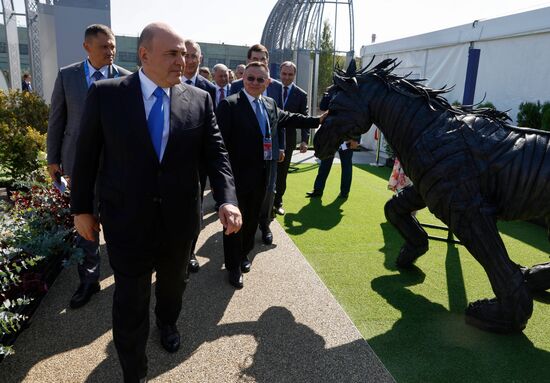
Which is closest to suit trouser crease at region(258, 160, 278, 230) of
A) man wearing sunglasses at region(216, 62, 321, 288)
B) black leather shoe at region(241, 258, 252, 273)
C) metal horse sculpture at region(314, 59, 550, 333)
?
man wearing sunglasses at region(216, 62, 321, 288)

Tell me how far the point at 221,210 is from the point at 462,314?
2333 millimetres

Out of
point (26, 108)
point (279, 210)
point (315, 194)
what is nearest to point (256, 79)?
point (279, 210)

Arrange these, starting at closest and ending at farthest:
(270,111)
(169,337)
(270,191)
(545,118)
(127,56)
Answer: (169,337) → (270,111) → (270,191) → (545,118) → (127,56)

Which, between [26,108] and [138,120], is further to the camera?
[26,108]

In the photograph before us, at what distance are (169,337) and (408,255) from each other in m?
2.42

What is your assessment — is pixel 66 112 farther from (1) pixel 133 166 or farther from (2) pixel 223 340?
(2) pixel 223 340

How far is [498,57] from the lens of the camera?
7391mm

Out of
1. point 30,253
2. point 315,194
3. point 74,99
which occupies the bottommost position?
point 315,194

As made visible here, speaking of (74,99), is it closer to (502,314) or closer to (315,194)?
(502,314)

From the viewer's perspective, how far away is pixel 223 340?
2871 mm

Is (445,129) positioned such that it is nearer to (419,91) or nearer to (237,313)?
(419,91)

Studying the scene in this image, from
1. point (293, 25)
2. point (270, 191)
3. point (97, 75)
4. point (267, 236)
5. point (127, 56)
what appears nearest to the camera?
point (97, 75)

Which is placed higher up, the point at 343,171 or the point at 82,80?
the point at 82,80

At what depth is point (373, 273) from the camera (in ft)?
13.2
